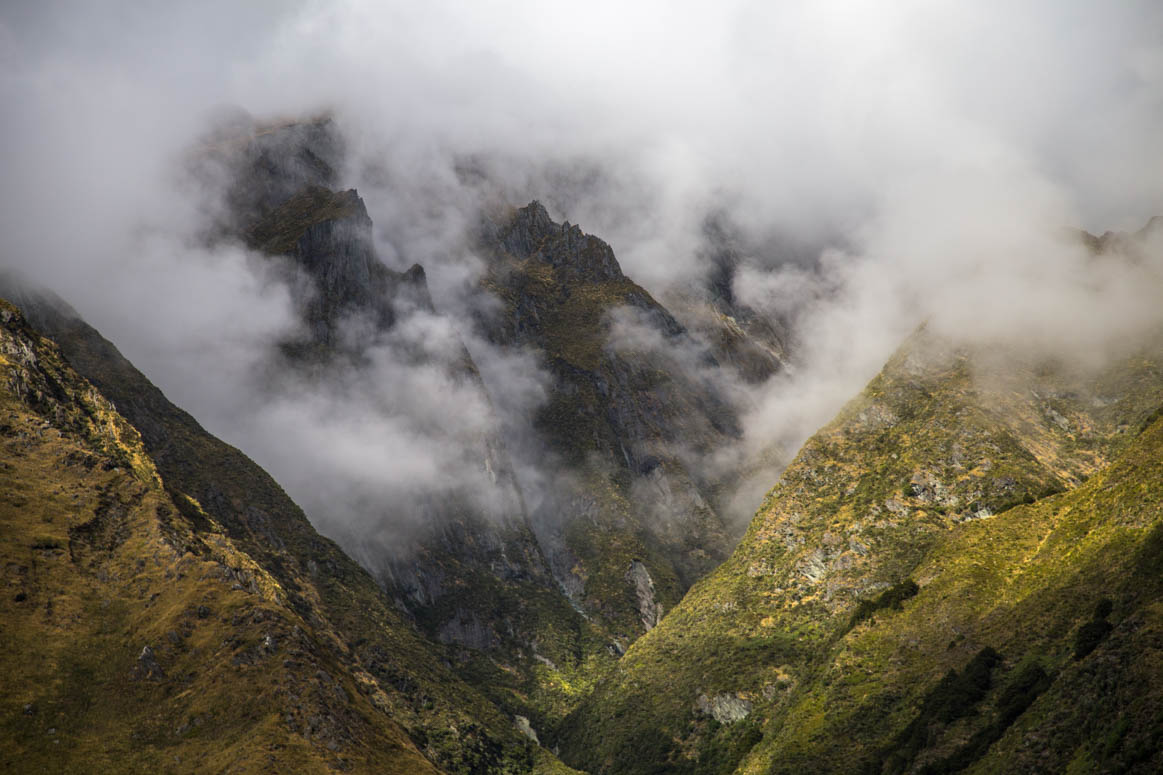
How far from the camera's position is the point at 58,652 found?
12706 centimetres

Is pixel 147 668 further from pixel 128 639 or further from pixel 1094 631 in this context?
pixel 1094 631

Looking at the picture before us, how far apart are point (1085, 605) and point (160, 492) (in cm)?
17921

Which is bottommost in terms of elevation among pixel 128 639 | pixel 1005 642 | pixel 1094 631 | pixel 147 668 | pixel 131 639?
pixel 147 668

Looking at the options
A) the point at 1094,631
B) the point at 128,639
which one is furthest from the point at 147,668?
the point at 1094,631

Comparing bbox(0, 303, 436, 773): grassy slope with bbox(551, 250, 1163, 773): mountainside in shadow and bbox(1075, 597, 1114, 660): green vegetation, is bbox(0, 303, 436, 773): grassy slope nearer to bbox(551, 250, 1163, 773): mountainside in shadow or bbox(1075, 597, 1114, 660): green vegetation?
bbox(551, 250, 1163, 773): mountainside in shadow

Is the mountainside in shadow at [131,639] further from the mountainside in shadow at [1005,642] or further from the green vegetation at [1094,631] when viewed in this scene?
the green vegetation at [1094,631]

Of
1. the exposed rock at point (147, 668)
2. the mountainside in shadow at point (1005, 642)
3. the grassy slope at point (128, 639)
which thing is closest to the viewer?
the mountainside in shadow at point (1005, 642)

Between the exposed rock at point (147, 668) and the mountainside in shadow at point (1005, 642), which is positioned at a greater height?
the mountainside in shadow at point (1005, 642)

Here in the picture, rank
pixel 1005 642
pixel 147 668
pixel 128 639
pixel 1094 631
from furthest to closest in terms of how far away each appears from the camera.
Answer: pixel 128 639, pixel 147 668, pixel 1005 642, pixel 1094 631

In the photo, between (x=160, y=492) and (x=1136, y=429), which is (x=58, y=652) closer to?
(x=160, y=492)

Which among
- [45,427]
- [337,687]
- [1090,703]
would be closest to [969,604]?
[1090,703]

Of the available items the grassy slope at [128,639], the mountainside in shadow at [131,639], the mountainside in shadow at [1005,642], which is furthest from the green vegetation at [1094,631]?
the grassy slope at [128,639]

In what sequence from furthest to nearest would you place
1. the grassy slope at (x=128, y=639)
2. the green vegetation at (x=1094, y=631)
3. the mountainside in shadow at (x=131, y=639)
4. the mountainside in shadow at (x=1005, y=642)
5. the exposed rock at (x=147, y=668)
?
the exposed rock at (x=147, y=668) → the mountainside in shadow at (x=131, y=639) → the grassy slope at (x=128, y=639) → the green vegetation at (x=1094, y=631) → the mountainside in shadow at (x=1005, y=642)

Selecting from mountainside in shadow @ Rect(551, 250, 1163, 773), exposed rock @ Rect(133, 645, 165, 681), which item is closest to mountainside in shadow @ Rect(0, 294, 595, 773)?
exposed rock @ Rect(133, 645, 165, 681)
